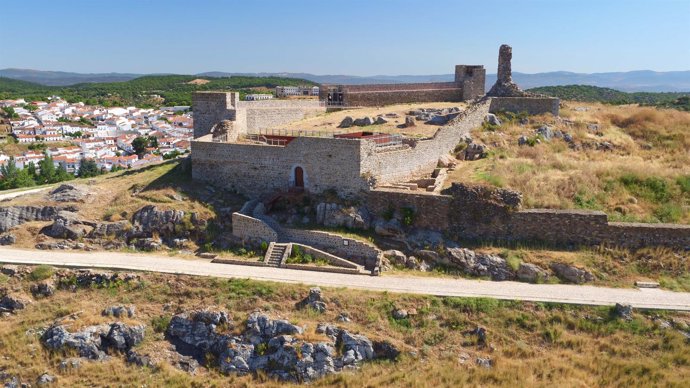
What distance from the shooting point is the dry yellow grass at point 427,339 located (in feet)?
42.8

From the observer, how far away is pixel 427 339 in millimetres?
14352

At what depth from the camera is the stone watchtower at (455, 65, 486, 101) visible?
33.4 metres

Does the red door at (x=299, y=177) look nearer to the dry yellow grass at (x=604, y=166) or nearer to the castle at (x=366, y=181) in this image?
the castle at (x=366, y=181)

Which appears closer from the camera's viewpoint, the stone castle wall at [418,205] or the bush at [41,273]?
the bush at [41,273]

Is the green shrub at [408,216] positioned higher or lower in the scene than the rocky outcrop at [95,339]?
higher

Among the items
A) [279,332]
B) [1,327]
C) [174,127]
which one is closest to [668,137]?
[279,332]

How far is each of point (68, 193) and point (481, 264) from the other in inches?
677

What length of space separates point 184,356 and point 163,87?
16905 cm

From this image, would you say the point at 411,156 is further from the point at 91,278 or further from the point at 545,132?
the point at 91,278

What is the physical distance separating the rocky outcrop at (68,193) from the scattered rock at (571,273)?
1875cm

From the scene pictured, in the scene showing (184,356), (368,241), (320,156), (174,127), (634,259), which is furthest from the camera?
(174,127)

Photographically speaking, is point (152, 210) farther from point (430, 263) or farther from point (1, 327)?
point (430, 263)

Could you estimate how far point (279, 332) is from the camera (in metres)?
14.5

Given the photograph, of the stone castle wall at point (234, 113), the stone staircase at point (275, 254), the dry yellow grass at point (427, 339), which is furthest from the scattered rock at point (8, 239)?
the stone staircase at point (275, 254)
